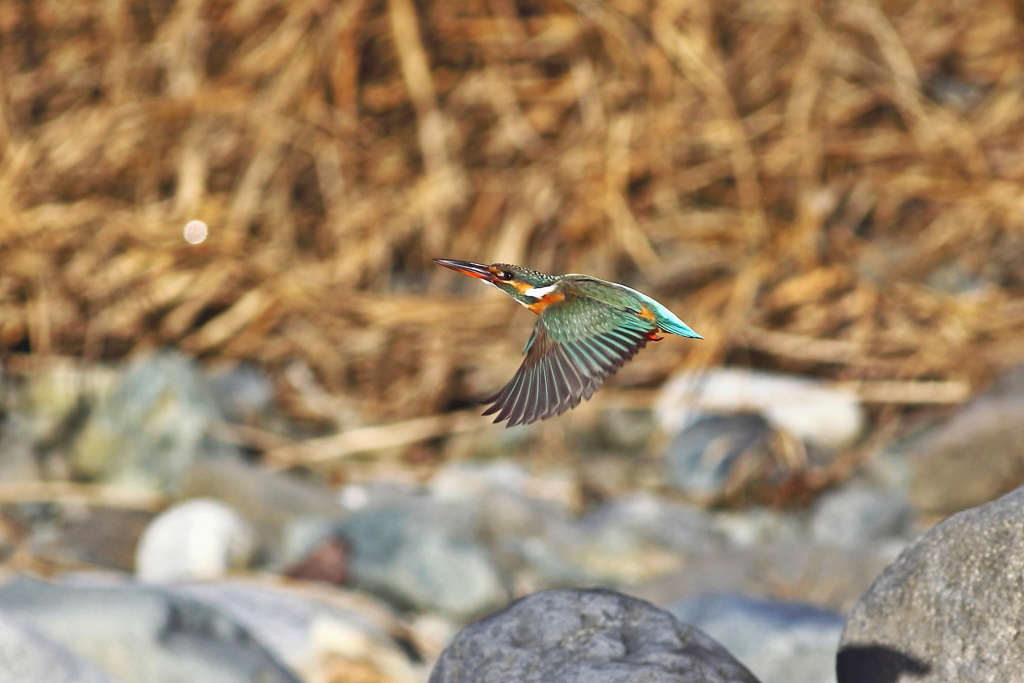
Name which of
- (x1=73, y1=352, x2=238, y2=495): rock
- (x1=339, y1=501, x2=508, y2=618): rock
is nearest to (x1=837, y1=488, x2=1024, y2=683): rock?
(x1=339, y1=501, x2=508, y2=618): rock

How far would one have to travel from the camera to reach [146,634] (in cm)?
252

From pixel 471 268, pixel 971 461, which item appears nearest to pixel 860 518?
pixel 971 461

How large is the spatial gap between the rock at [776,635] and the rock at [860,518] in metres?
0.98

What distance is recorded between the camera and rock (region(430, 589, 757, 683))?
1.80 meters

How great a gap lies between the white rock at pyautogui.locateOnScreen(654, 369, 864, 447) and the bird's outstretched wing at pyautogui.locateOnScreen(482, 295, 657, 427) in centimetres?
295

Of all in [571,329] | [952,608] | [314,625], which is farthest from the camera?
[314,625]

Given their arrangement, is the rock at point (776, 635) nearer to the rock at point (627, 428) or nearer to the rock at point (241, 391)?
the rock at point (627, 428)

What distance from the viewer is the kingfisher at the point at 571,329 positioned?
144cm

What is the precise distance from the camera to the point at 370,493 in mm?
4285

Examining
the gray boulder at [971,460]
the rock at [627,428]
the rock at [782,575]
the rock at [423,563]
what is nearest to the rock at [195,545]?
the rock at [423,563]

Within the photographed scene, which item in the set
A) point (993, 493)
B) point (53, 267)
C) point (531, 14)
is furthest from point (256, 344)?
point (993, 493)

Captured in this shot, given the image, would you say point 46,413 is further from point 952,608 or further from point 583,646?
point 952,608

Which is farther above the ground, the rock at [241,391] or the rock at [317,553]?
the rock at [241,391]

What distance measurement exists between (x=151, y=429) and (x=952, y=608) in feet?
10.3
